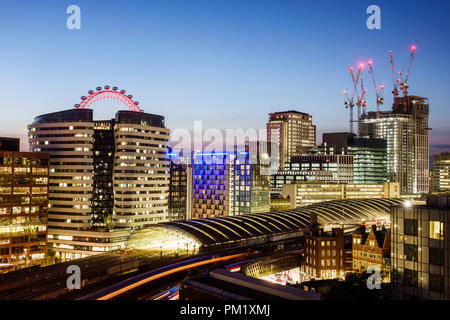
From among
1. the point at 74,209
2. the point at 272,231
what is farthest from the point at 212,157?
the point at 272,231

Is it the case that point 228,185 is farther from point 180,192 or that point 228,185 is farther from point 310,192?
point 310,192

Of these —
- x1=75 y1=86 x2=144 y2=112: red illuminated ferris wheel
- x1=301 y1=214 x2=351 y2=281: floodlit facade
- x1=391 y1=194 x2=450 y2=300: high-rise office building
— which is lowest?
x1=301 y1=214 x2=351 y2=281: floodlit facade

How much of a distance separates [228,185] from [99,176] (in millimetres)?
51591

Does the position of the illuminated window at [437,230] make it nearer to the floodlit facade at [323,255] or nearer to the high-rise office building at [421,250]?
the high-rise office building at [421,250]

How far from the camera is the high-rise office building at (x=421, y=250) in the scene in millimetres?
39000

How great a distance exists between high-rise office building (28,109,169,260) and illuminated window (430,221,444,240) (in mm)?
90986

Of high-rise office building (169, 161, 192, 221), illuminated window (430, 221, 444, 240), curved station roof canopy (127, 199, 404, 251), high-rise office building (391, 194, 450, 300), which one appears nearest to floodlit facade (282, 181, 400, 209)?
high-rise office building (169, 161, 192, 221)

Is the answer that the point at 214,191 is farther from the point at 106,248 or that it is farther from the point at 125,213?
the point at 106,248

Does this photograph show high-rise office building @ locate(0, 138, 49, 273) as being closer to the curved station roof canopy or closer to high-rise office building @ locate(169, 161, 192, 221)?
the curved station roof canopy

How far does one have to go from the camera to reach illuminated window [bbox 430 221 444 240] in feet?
129

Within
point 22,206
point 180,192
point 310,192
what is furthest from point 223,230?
point 310,192

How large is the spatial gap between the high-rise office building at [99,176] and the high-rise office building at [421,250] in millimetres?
87414
